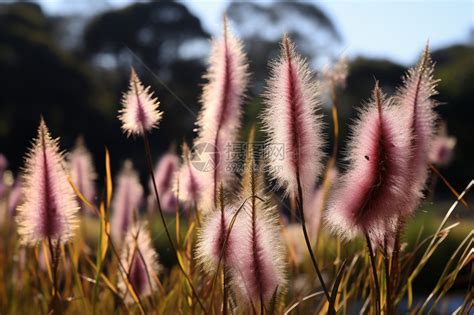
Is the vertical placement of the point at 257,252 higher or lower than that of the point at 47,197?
lower

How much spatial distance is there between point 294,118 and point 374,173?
0.69ft

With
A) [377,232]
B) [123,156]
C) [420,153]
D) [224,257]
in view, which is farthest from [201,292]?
[123,156]

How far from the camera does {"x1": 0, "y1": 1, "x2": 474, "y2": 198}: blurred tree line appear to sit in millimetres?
16359

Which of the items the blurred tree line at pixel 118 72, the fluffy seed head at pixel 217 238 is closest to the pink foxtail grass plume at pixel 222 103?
the fluffy seed head at pixel 217 238

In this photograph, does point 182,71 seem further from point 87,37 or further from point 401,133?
point 401,133

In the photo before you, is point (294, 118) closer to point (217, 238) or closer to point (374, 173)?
point (374, 173)

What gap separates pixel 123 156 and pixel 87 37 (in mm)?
6863

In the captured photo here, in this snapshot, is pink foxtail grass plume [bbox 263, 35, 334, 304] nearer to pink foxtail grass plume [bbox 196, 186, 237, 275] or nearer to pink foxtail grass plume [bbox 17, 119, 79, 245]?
pink foxtail grass plume [bbox 196, 186, 237, 275]

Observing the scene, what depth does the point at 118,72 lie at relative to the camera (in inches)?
798

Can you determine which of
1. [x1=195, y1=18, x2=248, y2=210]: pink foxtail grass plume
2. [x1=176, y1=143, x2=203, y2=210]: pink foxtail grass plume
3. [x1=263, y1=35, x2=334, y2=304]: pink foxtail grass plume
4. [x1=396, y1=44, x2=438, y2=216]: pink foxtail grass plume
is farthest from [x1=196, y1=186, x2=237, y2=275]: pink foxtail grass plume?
[x1=176, y1=143, x2=203, y2=210]: pink foxtail grass plume

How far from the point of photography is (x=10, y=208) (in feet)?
9.98

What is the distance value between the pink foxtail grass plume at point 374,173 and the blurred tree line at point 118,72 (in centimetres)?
1236

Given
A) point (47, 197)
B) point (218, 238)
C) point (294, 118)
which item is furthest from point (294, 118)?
point (47, 197)

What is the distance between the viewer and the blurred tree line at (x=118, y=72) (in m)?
16.4
